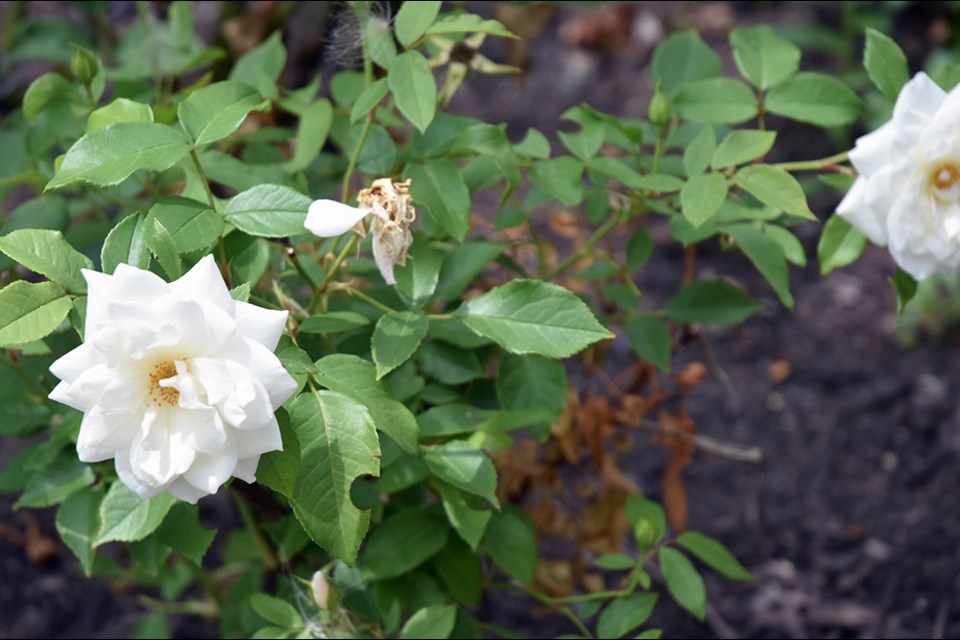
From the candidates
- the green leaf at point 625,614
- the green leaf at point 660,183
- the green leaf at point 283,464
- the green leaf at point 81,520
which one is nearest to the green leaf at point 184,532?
the green leaf at point 81,520

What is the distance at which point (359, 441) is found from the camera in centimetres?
96

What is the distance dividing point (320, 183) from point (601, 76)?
2126 mm

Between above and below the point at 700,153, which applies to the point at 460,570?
below

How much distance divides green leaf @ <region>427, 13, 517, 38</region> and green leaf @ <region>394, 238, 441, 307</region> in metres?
0.25

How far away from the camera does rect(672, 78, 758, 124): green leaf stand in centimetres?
142

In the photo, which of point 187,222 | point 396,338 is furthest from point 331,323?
point 187,222

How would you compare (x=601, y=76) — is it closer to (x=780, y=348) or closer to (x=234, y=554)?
(x=780, y=348)

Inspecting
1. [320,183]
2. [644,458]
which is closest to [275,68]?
[320,183]

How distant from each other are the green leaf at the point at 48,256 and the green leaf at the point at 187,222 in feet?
0.27

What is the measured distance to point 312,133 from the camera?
1408mm

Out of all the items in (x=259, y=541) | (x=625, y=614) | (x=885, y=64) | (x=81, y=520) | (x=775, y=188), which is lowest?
(x=259, y=541)

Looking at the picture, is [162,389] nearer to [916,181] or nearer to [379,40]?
[379,40]

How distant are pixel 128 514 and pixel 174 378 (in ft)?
1.08

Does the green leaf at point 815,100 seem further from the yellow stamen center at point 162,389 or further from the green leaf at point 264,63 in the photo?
the yellow stamen center at point 162,389
